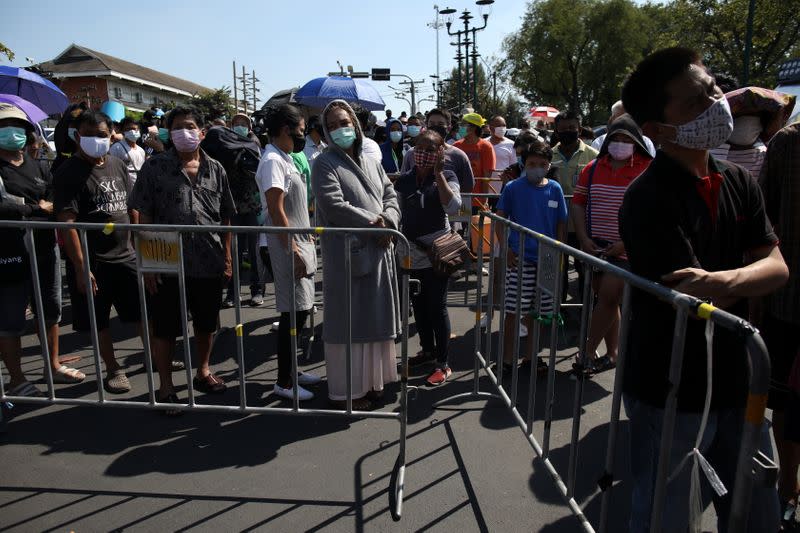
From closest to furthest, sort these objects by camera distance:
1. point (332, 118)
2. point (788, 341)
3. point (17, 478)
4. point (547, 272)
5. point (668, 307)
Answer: point (668, 307)
point (788, 341)
point (547, 272)
point (17, 478)
point (332, 118)

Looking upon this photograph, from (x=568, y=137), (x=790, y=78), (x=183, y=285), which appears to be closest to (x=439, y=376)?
(x=183, y=285)

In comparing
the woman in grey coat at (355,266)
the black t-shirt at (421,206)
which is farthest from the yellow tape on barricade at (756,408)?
the black t-shirt at (421,206)

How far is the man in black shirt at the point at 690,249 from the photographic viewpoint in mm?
1895

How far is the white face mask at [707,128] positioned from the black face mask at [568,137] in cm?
427

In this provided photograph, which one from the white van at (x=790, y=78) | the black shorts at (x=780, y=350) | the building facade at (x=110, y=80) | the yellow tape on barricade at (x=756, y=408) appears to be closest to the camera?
the yellow tape on barricade at (x=756, y=408)

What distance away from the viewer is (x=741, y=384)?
1.99 metres

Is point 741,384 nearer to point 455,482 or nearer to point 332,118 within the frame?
point 455,482

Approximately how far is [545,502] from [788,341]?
57.4 inches

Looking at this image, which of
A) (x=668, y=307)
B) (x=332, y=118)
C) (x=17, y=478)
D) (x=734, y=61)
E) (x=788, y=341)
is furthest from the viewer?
(x=734, y=61)

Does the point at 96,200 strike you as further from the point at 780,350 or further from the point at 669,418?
the point at 780,350

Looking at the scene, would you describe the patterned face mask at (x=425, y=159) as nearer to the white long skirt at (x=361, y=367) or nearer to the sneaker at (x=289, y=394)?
the white long skirt at (x=361, y=367)

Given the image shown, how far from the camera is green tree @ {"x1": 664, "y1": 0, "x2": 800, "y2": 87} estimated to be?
83.6 feet

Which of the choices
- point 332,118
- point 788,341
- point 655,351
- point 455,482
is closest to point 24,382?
point 332,118

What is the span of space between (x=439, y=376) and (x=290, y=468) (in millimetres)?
1675
